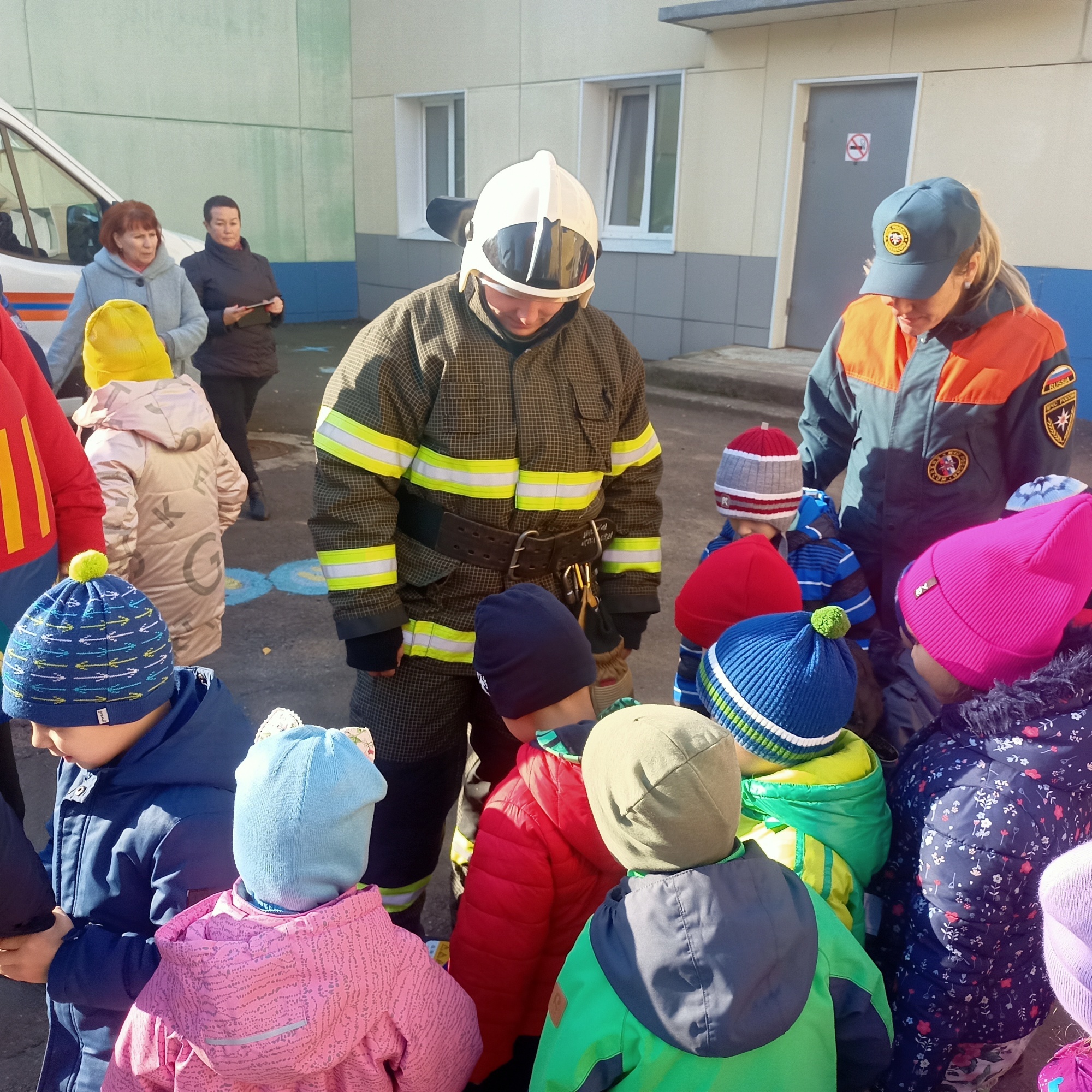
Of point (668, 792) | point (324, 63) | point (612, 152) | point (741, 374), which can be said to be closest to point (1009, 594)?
point (668, 792)

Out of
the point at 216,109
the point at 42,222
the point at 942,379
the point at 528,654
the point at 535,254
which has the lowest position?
the point at 528,654

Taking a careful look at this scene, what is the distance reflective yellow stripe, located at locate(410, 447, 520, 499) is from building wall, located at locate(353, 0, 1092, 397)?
7637 millimetres

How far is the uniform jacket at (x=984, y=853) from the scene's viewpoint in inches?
66.4

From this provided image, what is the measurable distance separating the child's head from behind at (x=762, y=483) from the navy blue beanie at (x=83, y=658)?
5.51 ft

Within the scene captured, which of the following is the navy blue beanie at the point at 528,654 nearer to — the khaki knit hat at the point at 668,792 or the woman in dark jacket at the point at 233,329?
the khaki knit hat at the point at 668,792

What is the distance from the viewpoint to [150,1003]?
1.50 metres

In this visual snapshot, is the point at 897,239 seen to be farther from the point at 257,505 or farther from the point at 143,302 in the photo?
the point at 257,505

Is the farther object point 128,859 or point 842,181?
point 842,181

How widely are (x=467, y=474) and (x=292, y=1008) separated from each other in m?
1.26

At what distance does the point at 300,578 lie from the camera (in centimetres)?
557

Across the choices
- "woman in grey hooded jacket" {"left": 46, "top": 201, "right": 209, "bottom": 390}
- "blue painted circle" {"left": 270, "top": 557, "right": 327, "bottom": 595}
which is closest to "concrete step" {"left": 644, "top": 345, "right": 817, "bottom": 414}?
"blue painted circle" {"left": 270, "top": 557, "right": 327, "bottom": 595}

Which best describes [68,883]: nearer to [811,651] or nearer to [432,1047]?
[432,1047]

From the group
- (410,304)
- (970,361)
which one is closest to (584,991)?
(410,304)

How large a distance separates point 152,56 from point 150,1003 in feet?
44.1
